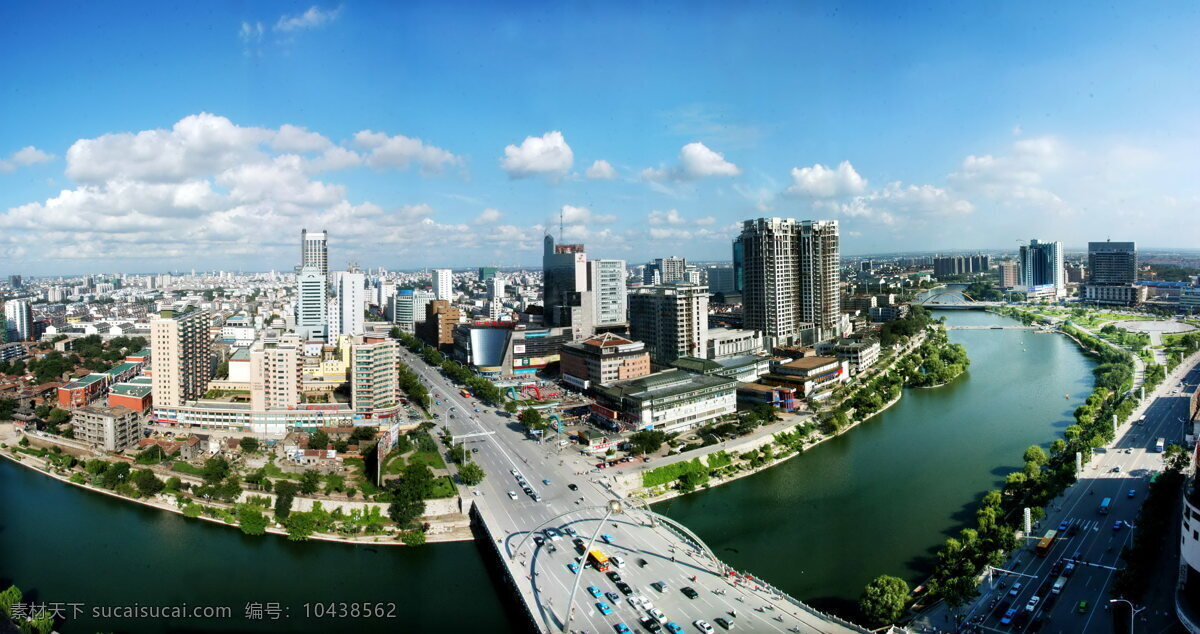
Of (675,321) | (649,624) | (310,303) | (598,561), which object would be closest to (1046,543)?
(649,624)

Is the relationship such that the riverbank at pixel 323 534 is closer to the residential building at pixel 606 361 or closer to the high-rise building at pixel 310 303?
the residential building at pixel 606 361

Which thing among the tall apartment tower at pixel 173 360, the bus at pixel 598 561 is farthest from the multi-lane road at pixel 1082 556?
the tall apartment tower at pixel 173 360

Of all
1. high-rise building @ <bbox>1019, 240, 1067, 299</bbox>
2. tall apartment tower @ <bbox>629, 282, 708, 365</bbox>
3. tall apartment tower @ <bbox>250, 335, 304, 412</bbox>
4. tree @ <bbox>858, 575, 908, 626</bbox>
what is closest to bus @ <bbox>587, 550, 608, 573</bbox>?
tree @ <bbox>858, 575, 908, 626</bbox>

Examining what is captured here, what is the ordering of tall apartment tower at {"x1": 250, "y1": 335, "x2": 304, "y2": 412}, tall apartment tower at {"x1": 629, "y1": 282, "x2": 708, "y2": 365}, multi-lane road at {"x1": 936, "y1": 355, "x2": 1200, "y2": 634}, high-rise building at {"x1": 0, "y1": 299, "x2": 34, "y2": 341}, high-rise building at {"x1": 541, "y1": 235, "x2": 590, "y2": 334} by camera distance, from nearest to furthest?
multi-lane road at {"x1": 936, "y1": 355, "x2": 1200, "y2": 634} → tall apartment tower at {"x1": 250, "y1": 335, "x2": 304, "y2": 412} → tall apartment tower at {"x1": 629, "y1": 282, "x2": 708, "y2": 365} → high-rise building at {"x1": 541, "y1": 235, "x2": 590, "y2": 334} → high-rise building at {"x1": 0, "y1": 299, "x2": 34, "y2": 341}

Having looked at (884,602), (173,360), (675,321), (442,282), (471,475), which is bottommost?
(884,602)

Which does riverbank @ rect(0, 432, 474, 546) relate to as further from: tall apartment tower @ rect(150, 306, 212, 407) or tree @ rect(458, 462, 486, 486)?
tall apartment tower @ rect(150, 306, 212, 407)

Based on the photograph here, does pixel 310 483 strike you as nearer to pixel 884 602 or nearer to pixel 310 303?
pixel 884 602
